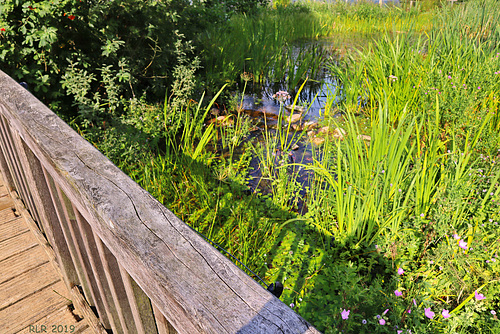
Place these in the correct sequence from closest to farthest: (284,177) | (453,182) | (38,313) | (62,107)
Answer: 1. (38,313)
2. (453,182)
3. (284,177)
4. (62,107)

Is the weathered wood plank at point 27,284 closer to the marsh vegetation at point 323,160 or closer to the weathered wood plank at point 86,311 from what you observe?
the weathered wood plank at point 86,311

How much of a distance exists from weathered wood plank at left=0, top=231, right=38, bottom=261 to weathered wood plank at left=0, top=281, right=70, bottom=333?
44 cm

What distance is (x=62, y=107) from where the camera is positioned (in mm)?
3799

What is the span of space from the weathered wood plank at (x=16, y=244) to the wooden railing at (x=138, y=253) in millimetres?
836

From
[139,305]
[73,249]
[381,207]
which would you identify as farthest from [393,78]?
[139,305]

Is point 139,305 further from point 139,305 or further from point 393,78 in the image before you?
point 393,78

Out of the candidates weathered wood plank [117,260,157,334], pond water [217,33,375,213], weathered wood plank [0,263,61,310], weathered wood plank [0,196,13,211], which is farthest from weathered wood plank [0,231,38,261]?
pond water [217,33,375,213]

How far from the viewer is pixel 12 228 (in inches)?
88.4

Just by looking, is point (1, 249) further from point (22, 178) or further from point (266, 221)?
point (266, 221)

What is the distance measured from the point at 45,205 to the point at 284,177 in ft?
5.68

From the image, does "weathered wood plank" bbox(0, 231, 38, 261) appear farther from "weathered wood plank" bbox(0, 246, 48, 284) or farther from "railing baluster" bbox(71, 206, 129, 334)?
"railing baluster" bbox(71, 206, 129, 334)

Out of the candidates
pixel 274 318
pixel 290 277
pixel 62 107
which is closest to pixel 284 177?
pixel 290 277

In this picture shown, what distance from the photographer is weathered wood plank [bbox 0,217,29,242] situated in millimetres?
2182

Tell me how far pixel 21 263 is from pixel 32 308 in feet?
1.29
